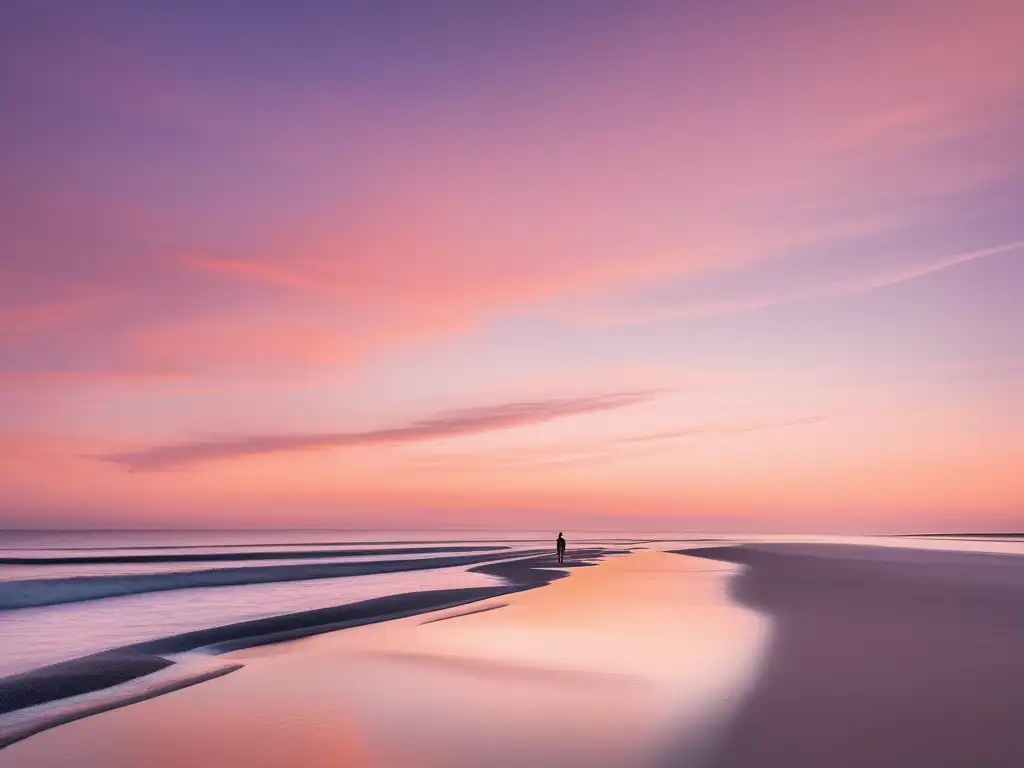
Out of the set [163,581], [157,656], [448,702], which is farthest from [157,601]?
[448,702]

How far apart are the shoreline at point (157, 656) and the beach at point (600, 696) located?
0.41 m

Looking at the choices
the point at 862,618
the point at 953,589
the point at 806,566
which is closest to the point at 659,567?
the point at 806,566

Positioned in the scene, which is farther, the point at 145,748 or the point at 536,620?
the point at 536,620

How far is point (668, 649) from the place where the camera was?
55.4 ft

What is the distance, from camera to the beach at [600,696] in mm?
9500

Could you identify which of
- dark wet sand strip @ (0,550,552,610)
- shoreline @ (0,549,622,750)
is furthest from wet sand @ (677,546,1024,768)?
dark wet sand strip @ (0,550,552,610)

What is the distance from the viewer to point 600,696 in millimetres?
12516

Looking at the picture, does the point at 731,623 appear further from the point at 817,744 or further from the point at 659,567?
the point at 659,567

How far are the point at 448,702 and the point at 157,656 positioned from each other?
25.1 feet

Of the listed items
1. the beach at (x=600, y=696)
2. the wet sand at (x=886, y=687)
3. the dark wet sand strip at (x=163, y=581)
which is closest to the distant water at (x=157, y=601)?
the dark wet sand strip at (x=163, y=581)

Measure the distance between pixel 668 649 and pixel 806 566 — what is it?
33.2 metres

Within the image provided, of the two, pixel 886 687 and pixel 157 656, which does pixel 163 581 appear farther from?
pixel 886 687

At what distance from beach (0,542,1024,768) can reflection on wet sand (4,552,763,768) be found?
49 mm

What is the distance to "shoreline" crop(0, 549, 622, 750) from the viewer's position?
11.9 metres
